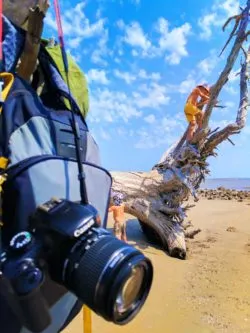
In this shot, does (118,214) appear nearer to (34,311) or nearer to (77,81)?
(77,81)

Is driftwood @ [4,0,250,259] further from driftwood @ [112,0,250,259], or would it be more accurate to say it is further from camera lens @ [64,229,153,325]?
camera lens @ [64,229,153,325]

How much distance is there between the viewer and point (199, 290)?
373 cm

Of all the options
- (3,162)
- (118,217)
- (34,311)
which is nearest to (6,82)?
(3,162)

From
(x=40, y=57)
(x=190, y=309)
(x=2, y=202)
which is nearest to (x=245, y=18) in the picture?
(x=190, y=309)

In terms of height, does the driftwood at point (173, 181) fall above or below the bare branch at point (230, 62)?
below

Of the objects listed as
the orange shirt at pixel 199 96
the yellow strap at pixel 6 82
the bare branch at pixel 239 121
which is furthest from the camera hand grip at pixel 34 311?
the orange shirt at pixel 199 96

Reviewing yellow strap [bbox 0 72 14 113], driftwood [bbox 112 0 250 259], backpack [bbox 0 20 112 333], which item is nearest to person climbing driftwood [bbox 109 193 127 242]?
driftwood [bbox 112 0 250 259]

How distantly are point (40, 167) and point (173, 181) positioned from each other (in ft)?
14.5

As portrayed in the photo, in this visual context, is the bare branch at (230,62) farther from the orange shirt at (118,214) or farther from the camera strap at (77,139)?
the camera strap at (77,139)

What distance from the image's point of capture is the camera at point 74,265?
0.84 meters

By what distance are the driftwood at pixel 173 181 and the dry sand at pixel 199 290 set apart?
1.10 ft

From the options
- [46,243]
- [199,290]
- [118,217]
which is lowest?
[199,290]

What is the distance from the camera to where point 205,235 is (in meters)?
6.12

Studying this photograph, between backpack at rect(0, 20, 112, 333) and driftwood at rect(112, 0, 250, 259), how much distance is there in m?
3.94
